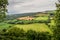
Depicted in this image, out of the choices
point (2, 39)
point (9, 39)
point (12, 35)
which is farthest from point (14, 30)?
point (2, 39)

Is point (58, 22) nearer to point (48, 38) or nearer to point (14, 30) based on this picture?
point (48, 38)

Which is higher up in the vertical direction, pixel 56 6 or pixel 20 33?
pixel 56 6

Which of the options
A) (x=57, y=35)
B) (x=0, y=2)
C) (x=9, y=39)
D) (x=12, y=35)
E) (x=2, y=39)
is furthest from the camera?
(x=12, y=35)

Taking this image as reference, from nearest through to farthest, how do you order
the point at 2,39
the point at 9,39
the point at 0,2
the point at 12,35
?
the point at 0,2, the point at 2,39, the point at 9,39, the point at 12,35

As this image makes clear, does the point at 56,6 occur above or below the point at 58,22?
above

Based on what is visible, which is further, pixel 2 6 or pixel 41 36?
pixel 41 36

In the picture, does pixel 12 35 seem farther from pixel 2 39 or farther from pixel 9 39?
pixel 2 39

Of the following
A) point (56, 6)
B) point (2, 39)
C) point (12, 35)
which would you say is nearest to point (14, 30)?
point (12, 35)

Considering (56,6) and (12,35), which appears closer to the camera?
(56,6)

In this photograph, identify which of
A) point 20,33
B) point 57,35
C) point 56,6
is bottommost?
point 20,33
